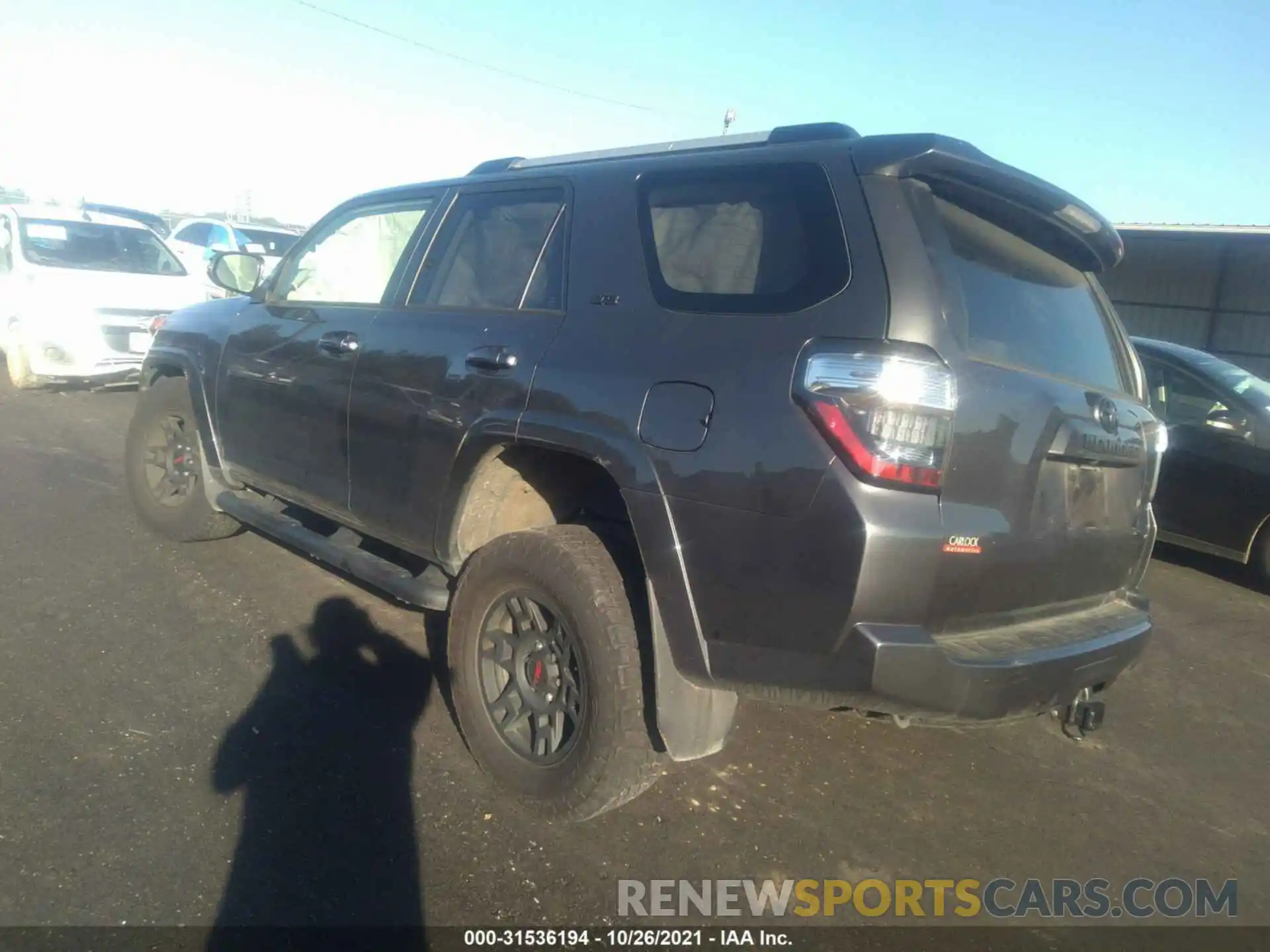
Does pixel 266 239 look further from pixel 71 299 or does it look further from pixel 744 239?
pixel 744 239

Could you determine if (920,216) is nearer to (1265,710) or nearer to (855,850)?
(855,850)

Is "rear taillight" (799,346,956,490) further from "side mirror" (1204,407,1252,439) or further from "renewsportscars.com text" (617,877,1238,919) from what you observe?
"side mirror" (1204,407,1252,439)

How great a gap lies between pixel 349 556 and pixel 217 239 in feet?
48.7

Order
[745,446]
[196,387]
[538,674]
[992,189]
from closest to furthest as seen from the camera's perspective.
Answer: [745,446], [992,189], [538,674], [196,387]

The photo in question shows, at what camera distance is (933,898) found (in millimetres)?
2803

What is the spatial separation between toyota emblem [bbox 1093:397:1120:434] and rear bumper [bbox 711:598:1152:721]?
2.09 feet

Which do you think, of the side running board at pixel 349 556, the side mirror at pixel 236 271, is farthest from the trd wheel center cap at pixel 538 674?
the side mirror at pixel 236 271

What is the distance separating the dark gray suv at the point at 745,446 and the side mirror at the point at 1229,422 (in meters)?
3.57

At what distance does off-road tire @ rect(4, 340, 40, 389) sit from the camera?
9.38 m

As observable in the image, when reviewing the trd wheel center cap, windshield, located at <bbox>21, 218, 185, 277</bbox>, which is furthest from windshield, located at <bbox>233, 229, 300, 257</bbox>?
the trd wheel center cap

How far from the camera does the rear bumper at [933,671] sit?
7.65 feet

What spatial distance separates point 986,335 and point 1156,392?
16.5ft

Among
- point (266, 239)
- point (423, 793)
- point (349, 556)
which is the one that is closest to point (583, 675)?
point (423, 793)

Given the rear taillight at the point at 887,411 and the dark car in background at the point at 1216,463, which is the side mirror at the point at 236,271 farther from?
the dark car in background at the point at 1216,463
